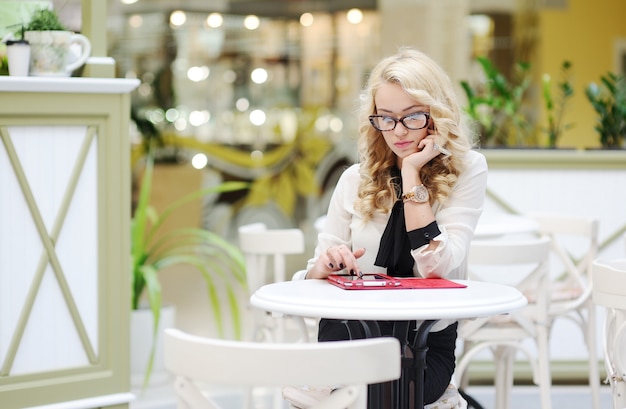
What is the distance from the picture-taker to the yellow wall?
34.0ft

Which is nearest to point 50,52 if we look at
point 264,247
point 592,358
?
point 264,247

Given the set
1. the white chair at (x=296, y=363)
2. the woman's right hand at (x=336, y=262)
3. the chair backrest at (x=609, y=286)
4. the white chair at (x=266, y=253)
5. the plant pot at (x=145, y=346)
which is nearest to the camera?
the white chair at (x=296, y=363)

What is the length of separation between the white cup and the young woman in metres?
1.25

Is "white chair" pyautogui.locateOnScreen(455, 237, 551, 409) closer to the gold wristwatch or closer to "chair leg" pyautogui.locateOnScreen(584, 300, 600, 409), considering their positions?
"chair leg" pyautogui.locateOnScreen(584, 300, 600, 409)

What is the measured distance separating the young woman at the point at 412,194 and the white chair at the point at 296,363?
0.73m

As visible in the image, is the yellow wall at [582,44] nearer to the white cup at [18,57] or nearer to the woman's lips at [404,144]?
the white cup at [18,57]

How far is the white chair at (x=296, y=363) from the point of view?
1761mm

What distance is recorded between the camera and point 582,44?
10492 millimetres

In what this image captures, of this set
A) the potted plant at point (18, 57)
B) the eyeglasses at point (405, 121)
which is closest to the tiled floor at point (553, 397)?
the eyeglasses at point (405, 121)

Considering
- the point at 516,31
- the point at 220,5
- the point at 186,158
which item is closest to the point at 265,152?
the point at 186,158

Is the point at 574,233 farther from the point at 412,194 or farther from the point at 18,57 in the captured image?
the point at 18,57

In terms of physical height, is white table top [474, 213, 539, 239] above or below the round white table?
below

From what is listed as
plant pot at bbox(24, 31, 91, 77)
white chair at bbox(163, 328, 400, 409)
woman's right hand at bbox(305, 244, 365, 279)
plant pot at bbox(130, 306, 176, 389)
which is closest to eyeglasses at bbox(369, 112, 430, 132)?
woman's right hand at bbox(305, 244, 365, 279)

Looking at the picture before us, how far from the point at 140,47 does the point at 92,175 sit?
19.8 ft
